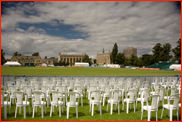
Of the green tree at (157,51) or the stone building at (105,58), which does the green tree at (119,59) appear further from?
the stone building at (105,58)

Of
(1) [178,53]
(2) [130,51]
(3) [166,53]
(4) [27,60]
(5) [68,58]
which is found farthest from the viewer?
(5) [68,58]

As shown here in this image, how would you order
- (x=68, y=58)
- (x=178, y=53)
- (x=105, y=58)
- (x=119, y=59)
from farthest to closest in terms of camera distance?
(x=68, y=58)
(x=105, y=58)
(x=119, y=59)
(x=178, y=53)

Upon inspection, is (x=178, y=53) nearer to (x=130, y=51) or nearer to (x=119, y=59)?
(x=119, y=59)

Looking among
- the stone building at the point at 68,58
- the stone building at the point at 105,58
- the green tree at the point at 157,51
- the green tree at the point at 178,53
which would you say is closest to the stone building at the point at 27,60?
the stone building at the point at 68,58

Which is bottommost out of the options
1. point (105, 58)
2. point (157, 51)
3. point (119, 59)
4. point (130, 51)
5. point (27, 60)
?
point (27, 60)

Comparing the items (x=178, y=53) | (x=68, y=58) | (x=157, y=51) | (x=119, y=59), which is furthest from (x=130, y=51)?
(x=178, y=53)

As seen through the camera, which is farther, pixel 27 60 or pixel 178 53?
pixel 27 60

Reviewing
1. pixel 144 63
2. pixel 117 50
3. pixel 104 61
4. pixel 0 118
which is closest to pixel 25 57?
pixel 104 61

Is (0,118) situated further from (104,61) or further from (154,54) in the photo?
(104,61)

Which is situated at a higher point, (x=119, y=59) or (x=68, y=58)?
(x=68, y=58)

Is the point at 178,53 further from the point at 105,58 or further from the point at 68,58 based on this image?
the point at 68,58

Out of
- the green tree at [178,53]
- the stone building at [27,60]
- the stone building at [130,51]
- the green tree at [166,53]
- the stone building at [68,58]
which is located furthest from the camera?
the stone building at [68,58]

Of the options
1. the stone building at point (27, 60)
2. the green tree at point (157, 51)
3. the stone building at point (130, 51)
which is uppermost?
the stone building at point (130, 51)

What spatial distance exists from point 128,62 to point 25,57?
100890mm
